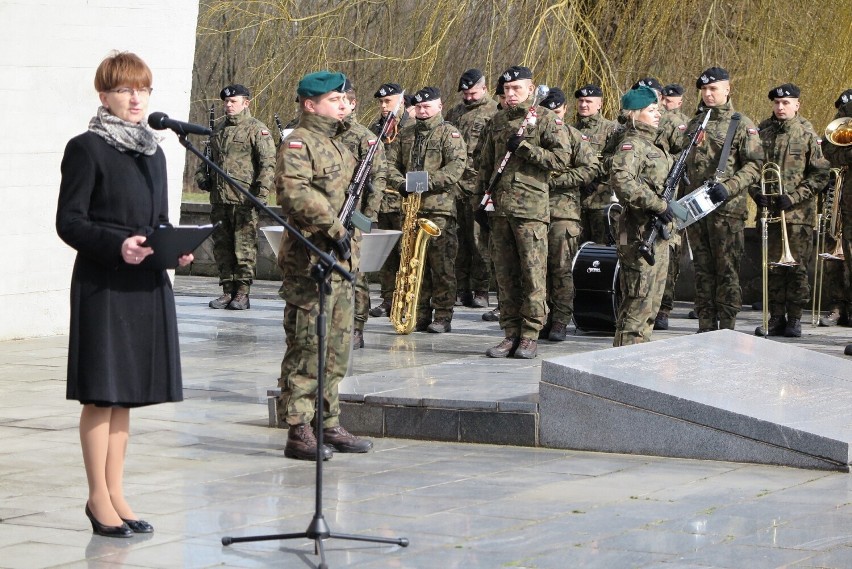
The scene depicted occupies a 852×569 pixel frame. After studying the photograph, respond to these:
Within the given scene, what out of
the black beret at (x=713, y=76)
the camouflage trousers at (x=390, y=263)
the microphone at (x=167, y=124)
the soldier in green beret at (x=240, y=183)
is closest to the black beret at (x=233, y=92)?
the soldier in green beret at (x=240, y=183)

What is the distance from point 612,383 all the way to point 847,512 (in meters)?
1.76

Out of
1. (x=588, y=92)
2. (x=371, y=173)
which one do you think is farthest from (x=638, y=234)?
(x=588, y=92)

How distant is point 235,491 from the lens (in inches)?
271

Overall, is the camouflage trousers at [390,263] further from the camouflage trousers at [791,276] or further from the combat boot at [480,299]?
the camouflage trousers at [791,276]

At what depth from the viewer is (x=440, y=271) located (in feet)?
43.8

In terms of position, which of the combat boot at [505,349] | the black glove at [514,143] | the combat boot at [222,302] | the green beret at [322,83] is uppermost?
the green beret at [322,83]

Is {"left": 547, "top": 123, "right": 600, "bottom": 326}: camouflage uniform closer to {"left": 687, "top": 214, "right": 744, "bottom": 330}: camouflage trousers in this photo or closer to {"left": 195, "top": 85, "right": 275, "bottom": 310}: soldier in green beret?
{"left": 687, "top": 214, "right": 744, "bottom": 330}: camouflage trousers

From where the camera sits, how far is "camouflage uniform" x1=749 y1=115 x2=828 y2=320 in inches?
521

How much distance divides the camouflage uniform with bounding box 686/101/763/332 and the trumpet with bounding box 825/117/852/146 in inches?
23.5

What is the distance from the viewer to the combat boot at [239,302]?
15414 millimetres

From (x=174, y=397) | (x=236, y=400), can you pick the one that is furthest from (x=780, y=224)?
(x=174, y=397)

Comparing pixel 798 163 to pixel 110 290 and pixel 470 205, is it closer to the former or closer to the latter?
pixel 470 205

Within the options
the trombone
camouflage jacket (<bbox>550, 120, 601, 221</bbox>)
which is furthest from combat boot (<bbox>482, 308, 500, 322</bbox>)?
the trombone

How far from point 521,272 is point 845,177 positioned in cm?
310
